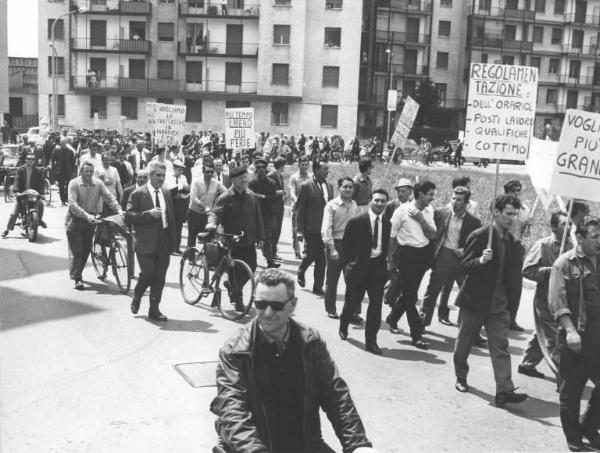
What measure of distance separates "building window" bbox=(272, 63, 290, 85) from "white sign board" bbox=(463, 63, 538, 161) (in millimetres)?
52034

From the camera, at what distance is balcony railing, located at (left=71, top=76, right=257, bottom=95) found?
60719 mm

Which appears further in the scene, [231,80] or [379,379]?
[231,80]

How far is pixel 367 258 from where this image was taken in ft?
28.3

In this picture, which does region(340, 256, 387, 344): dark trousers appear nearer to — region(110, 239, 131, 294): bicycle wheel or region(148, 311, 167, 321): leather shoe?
region(148, 311, 167, 321): leather shoe

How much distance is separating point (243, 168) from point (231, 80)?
174 ft

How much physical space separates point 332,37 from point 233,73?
841 cm

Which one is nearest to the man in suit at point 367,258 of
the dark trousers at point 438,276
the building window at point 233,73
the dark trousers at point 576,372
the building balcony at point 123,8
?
the dark trousers at point 438,276

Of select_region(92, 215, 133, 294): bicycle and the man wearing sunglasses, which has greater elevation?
the man wearing sunglasses

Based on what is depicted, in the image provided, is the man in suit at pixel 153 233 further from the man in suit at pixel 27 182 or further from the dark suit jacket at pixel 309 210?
the man in suit at pixel 27 182

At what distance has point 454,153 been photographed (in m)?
47.5

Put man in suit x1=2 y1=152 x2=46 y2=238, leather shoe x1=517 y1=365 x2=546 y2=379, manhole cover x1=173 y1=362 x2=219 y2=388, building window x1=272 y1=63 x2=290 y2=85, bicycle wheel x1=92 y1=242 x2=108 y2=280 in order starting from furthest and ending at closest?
building window x1=272 y1=63 x2=290 y2=85 < man in suit x1=2 y1=152 x2=46 y2=238 < bicycle wheel x1=92 y1=242 x2=108 y2=280 < leather shoe x1=517 y1=365 x2=546 y2=379 < manhole cover x1=173 y1=362 x2=219 y2=388

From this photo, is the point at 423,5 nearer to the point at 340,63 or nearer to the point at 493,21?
the point at 493,21

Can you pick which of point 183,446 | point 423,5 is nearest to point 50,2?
point 423,5

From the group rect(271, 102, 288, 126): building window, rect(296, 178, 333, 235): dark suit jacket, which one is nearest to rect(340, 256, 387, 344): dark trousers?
rect(296, 178, 333, 235): dark suit jacket
